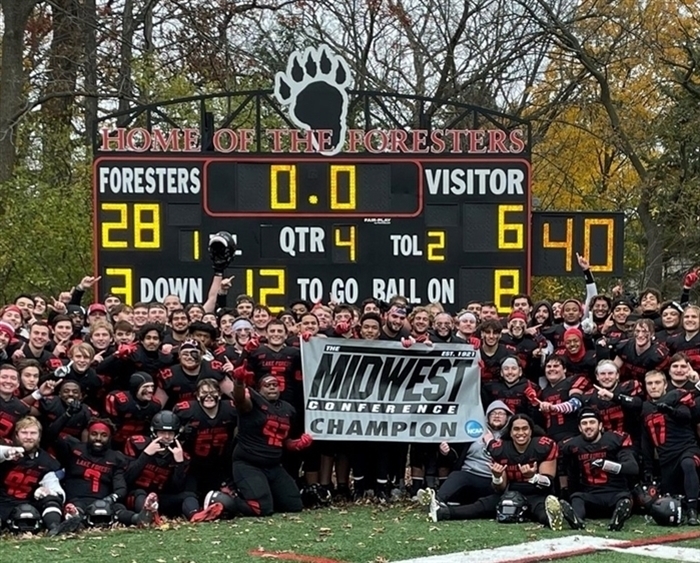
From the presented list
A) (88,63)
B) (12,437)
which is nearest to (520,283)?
(12,437)

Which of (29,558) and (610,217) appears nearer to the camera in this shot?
(29,558)

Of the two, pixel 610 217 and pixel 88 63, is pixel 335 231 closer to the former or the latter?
pixel 610 217

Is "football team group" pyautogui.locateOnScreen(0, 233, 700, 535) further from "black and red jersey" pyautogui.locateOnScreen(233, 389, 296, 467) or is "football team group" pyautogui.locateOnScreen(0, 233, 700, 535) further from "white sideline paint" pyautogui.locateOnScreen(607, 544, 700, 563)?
"white sideline paint" pyautogui.locateOnScreen(607, 544, 700, 563)

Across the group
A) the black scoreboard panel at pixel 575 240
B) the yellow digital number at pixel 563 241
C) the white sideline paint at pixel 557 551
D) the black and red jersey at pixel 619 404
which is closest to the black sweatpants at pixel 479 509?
the black and red jersey at pixel 619 404

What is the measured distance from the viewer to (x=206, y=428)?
34.1 ft

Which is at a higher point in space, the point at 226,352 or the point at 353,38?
the point at 353,38

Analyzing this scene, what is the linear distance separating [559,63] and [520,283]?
14759mm

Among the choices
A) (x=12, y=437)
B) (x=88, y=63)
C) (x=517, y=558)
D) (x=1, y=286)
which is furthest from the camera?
(x=88, y=63)

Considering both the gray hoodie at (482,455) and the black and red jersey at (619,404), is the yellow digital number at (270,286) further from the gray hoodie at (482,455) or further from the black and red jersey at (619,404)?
the black and red jersey at (619,404)

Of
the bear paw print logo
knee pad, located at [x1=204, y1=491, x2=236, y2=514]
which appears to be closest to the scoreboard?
the bear paw print logo

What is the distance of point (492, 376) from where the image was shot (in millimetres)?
11234

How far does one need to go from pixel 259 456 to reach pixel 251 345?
98 cm

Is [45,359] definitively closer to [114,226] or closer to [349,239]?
[114,226]

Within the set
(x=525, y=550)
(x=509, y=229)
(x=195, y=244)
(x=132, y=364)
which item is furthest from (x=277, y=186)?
(x=525, y=550)
